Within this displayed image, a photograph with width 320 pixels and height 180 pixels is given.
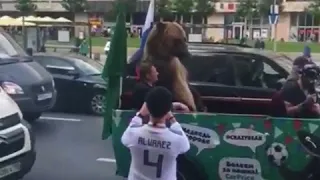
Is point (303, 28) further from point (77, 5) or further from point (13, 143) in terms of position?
point (13, 143)

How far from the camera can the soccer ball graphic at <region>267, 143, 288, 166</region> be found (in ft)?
21.2

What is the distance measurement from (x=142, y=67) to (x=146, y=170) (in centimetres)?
216

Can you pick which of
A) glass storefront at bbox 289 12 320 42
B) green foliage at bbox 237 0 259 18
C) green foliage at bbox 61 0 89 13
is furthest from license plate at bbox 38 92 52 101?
green foliage at bbox 61 0 89 13

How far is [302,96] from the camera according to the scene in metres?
6.77

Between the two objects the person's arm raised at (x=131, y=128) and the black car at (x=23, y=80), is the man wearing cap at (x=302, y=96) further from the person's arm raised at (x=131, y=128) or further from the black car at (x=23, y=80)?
the black car at (x=23, y=80)

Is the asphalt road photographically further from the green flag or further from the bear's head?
the bear's head

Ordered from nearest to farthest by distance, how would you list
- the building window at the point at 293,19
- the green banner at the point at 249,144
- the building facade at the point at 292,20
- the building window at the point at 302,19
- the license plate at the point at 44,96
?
1. the green banner at the point at 249,144
2. the license plate at the point at 44,96
3. the building facade at the point at 292,20
4. the building window at the point at 302,19
5. the building window at the point at 293,19

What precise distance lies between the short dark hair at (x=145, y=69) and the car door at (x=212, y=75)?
3068 mm

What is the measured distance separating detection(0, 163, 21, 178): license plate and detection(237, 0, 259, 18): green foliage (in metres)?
51.6

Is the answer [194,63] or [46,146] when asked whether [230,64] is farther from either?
[46,146]

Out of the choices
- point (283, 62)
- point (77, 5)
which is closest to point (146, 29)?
point (283, 62)

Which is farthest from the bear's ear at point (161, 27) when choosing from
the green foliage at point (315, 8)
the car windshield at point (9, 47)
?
the green foliage at point (315, 8)

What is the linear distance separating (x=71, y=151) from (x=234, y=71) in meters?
2.82

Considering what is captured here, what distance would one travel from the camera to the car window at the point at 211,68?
1010 cm
